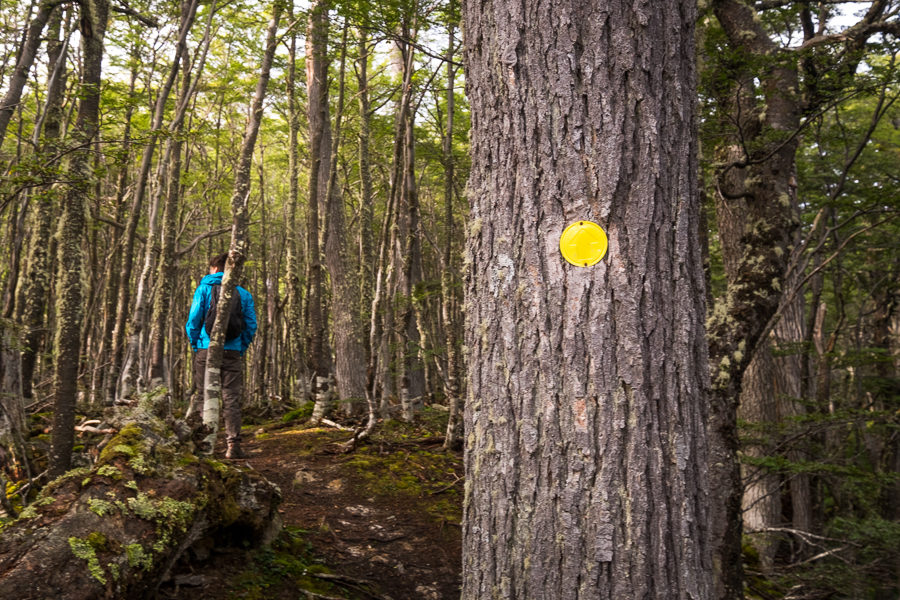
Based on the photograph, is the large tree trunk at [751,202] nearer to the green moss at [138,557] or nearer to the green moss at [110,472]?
the green moss at [138,557]

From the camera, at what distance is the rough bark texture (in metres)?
1.57

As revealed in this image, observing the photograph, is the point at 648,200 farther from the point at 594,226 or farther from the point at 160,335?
the point at 160,335

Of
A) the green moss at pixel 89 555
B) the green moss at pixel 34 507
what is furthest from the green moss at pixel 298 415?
the green moss at pixel 89 555

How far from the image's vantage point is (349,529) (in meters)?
4.40

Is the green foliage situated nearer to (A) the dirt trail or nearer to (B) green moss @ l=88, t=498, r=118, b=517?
(A) the dirt trail

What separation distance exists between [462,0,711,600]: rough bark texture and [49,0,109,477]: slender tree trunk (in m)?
3.63

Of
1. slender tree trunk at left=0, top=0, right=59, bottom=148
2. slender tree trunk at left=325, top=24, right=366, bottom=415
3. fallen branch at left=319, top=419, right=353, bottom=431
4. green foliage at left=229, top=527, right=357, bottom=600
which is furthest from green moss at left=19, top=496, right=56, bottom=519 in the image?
slender tree trunk at left=325, top=24, right=366, bottom=415

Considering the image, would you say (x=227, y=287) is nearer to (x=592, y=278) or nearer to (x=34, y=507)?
(x=34, y=507)

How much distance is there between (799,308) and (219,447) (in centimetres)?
826

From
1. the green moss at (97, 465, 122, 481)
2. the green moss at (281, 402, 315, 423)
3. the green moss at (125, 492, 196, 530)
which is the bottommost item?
the green moss at (281, 402, 315, 423)

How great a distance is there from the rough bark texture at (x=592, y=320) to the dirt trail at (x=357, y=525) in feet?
6.32

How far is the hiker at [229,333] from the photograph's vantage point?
576 cm

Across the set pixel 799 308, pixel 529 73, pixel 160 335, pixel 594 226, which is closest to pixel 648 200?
pixel 594 226

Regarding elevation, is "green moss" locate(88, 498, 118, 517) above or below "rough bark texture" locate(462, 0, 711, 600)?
below
